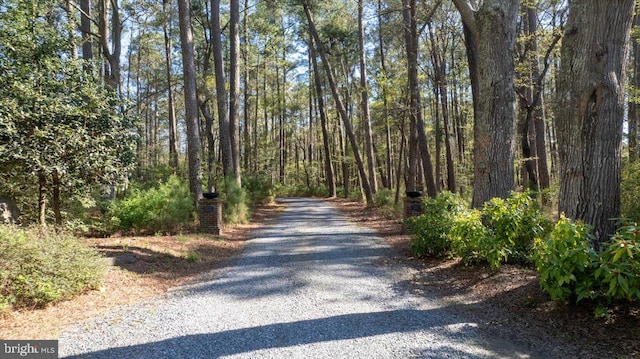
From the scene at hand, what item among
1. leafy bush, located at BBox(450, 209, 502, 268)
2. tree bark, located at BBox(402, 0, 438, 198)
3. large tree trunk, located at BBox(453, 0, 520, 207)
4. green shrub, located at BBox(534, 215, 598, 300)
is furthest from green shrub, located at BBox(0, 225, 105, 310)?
tree bark, located at BBox(402, 0, 438, 198)

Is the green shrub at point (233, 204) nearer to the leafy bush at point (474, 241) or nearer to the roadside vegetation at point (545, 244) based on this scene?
the roadside vegetation at point (545, 244)

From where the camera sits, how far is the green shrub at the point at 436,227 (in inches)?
256

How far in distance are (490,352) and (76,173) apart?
704 cm

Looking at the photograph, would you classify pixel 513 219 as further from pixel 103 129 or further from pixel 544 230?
pixel 103 129

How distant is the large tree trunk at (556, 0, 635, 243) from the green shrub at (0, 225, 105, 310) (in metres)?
6.34

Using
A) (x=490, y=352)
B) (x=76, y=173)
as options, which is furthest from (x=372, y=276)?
(x=76, y=173)

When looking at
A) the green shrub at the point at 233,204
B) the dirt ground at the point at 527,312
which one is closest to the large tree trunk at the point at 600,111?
the dirt ground at the point at 527,312

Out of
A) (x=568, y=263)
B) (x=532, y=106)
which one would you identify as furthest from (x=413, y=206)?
(x=568, y=263)

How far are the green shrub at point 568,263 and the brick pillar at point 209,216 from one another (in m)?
7.76

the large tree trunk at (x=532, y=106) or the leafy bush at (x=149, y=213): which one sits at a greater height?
→ the large tree trunk at (x=532, y=106)

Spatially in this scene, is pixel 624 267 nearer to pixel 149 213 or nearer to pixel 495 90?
pixel 495 90

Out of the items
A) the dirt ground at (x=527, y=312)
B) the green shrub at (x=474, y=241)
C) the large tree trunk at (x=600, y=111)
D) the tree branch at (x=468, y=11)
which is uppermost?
the tree branch at (x=468, y=11)

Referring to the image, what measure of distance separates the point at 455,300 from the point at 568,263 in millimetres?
1502

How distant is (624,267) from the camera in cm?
310
